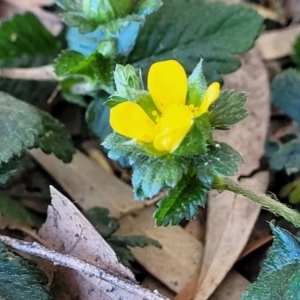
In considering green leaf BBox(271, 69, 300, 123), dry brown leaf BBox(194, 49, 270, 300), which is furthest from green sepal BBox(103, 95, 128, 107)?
green leaf BBox(271, 69, 300, 123)

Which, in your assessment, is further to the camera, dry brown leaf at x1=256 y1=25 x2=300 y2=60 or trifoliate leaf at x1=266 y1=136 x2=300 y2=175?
dry brown leaf at x1=256 y1=25 x2=300 y2=60

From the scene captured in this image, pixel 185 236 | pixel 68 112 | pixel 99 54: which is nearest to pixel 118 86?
pixel 99 54

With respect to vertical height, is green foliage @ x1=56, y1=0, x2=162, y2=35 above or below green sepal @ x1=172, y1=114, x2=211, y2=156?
above

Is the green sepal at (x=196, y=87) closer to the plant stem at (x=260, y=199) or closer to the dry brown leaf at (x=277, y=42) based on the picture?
the plant stem at (x=260, y=199)

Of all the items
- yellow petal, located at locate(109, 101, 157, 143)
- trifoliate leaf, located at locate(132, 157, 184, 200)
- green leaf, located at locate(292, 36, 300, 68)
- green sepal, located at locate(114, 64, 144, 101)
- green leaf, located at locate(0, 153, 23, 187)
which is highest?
green sepal, located at locate(114, 64, 144, 101)

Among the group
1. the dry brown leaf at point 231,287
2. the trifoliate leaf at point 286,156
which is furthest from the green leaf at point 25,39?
the dry brown leaf at point 231,287

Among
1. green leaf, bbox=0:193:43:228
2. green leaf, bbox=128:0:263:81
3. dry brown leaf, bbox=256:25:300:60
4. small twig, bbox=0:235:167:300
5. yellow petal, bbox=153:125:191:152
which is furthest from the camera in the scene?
dry brown leaf, bbox=256:25:300:60

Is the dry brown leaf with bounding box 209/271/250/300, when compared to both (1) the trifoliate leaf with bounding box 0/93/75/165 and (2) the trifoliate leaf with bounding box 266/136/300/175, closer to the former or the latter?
(2) the trifoliate leaf with bounding box 266/136/300/175
